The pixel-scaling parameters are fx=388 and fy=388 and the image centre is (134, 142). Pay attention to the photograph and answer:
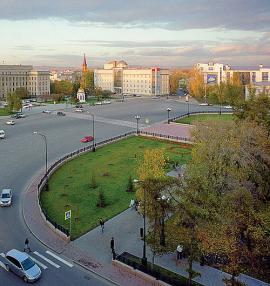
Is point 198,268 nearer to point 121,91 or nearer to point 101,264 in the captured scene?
point 101,264

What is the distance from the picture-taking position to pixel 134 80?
13588 cm

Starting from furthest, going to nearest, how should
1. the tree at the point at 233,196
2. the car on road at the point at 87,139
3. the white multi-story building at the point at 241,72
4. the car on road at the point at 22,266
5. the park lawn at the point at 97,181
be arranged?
1. the white multi-story building at the point at 241,72
2. the car on road at the point at 87,139
3. the park lawn at the point at 97,181
4. the car on road at the point at 22,266
5. the tree at the point at 233,196

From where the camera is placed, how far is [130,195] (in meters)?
32.4

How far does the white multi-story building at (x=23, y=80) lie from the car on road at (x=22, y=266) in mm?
109262

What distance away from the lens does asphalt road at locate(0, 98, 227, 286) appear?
21311mm

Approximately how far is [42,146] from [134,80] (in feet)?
294

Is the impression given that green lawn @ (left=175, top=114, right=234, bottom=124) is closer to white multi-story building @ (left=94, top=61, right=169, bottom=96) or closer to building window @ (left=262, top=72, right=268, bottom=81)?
white multi-story building @ (left=94, top=61, right=169, bottom=96)

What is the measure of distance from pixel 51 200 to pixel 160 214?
41.7 ft

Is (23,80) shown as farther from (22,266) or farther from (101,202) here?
(22,266)

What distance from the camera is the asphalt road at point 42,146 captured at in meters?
21.3

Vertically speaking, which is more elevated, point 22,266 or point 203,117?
point 203,117

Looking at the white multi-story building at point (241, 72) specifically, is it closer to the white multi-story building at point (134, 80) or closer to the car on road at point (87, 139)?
the white multi-story building at point (134, 80)

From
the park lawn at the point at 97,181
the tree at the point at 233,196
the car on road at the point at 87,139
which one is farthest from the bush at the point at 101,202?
the car on road at the point at 87,139

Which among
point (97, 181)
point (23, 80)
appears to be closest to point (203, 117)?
point (97, 181)
